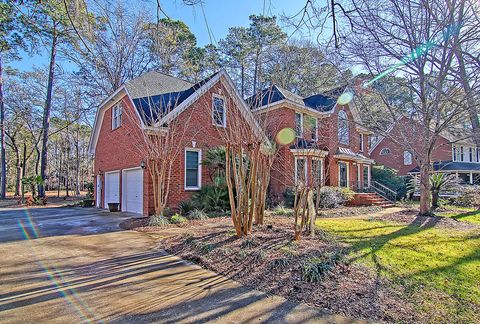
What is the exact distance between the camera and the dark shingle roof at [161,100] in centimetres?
1166

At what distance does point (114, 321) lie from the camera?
10.5ft

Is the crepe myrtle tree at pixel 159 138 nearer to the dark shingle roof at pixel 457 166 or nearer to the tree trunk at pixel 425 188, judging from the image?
the tree trunk at pixel 425 188

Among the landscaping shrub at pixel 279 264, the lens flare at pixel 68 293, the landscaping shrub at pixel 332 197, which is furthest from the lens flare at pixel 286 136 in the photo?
the lens flare at pixel 68 293

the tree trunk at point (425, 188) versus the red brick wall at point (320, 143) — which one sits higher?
the red brick wall at point (320, 143)

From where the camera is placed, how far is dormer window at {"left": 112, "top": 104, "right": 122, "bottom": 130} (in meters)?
14.9

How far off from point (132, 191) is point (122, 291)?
1030 centimetres

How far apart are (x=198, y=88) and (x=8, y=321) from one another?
10824mm

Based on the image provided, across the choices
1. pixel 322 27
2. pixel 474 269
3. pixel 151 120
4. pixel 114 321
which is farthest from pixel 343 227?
pixel 151 120

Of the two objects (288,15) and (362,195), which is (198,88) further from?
(362,195)

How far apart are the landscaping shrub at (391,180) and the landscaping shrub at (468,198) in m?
5.20

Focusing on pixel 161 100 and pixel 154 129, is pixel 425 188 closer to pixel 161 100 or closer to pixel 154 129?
pixel 154 129

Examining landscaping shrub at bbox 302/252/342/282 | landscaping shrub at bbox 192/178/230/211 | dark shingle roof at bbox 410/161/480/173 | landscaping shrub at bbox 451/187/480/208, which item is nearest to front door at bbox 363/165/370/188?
landscaping shrub at bbox 451/187/480/208

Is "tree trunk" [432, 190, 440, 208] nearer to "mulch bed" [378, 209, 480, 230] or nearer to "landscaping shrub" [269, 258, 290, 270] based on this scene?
"mulch bed" [378, 209, 480, 230]

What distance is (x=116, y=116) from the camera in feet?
50.5
